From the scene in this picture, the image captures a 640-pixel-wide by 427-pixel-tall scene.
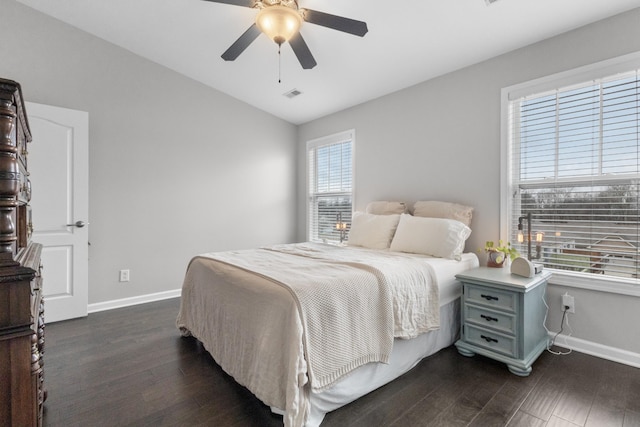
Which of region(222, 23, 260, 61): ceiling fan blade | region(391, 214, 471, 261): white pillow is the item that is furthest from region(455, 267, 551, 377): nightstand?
region(222, 23, 260, 61): ceiling fan blade

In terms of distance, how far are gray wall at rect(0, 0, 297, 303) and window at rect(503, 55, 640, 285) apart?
344 centimetres

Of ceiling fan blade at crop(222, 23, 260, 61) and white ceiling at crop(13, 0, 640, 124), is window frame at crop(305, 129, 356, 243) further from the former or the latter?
ceiling fan blade at crop(222, 23, 260, 61)

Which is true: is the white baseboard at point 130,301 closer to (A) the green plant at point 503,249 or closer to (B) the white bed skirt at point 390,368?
(B) the white bed skirt at point 390,368

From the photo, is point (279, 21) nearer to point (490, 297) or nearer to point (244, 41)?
point (244, 41)

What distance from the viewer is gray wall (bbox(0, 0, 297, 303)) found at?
3.25 meters

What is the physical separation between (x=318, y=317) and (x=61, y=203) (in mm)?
3167

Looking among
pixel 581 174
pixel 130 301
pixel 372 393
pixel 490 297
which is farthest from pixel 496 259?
pixel 130 301

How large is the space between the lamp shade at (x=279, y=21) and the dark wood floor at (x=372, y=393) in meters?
2.42

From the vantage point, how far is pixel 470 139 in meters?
3.16

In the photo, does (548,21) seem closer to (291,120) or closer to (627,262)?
(627,262)

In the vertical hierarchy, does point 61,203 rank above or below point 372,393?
above

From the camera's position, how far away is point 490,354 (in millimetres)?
2277

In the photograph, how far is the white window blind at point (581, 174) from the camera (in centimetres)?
232

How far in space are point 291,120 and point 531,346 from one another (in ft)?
14.3
